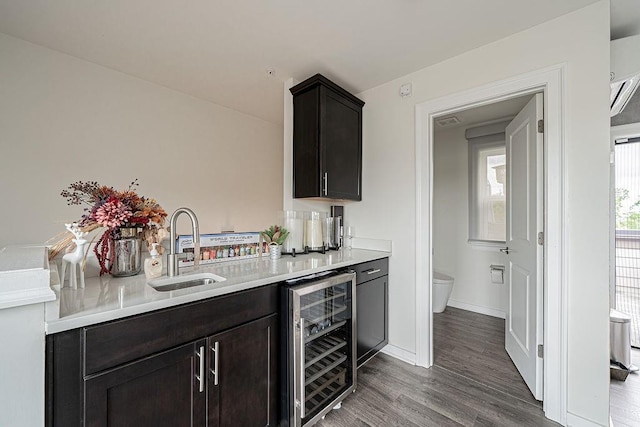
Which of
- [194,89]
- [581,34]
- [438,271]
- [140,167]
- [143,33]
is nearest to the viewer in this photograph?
[581,34]

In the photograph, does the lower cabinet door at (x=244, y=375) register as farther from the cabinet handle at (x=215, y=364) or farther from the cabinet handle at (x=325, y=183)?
the cabinet handle at (x=325, y=183)

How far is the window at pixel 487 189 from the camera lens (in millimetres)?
3143

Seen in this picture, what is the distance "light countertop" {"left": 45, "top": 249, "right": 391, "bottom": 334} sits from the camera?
0.82 m

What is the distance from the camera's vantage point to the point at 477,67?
1.90 metres

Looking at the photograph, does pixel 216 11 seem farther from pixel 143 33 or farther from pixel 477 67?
pixel 477 67

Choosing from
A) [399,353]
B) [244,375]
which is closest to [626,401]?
[399,353]

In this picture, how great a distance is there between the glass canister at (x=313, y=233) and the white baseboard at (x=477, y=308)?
93.4 inches

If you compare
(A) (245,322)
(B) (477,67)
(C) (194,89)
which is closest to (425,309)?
(A) (245,322)

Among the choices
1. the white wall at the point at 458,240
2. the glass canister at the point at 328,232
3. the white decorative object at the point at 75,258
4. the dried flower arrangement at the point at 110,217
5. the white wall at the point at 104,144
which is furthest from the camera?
the white wall at the point at 458,240

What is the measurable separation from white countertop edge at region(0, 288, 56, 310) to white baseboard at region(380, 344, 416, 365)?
2380 millimetres

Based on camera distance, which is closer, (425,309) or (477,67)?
(477,67)

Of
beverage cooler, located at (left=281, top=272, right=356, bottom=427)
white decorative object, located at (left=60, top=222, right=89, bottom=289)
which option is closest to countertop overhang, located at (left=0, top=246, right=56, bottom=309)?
white decorative object, located at (left=60, top=222, right=89, bottom=289)

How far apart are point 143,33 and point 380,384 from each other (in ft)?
10.2

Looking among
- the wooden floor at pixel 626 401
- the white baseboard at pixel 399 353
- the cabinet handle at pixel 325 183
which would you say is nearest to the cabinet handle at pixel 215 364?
the cabinet handle at pixel 325 183
